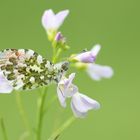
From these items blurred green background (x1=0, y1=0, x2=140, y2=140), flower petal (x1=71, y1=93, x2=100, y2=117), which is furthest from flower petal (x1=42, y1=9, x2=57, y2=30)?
blurred green background (x1=0, y1=0, x2=140, y2=140)

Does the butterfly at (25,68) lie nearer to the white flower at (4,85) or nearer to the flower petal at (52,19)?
the white flower at (4,85)

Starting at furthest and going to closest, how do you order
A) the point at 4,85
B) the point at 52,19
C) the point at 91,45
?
the point at 91,45, the point at 52,19, the point at 4,85

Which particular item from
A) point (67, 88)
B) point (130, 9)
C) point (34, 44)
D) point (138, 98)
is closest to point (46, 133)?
point (138, 98)

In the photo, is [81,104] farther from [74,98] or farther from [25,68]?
[25,68]

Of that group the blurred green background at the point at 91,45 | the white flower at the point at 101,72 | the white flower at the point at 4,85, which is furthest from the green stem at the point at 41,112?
the blurred green background at the point at 91,45

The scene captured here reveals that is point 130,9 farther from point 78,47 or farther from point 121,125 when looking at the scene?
point 121,125

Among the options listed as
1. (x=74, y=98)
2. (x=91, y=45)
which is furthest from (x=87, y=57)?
(x=91, y=45)
